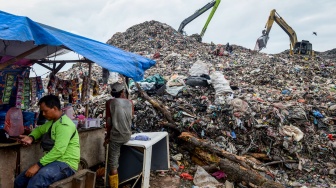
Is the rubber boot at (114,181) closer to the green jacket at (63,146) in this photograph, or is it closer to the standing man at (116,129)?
the standing man at (116,129)

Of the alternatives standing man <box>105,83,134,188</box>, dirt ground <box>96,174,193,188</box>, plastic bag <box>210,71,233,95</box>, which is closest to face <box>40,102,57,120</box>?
standing man <box>105,83,134,188</box>

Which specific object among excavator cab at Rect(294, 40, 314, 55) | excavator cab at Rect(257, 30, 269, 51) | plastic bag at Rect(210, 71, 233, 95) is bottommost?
Answer: plastic bag at Rect(210, 71, 233, 95)

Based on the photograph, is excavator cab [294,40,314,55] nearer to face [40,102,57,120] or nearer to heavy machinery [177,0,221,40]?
heavy machinery [177,0,221,40]

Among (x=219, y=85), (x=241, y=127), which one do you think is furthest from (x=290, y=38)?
(x=241, y=127)

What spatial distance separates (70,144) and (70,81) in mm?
2471

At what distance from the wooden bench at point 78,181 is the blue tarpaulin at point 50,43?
3.84 ft

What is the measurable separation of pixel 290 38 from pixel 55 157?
19095 millimetres

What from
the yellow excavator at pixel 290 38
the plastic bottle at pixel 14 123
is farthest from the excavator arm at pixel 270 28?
the plastic bottle at pixel 14 123

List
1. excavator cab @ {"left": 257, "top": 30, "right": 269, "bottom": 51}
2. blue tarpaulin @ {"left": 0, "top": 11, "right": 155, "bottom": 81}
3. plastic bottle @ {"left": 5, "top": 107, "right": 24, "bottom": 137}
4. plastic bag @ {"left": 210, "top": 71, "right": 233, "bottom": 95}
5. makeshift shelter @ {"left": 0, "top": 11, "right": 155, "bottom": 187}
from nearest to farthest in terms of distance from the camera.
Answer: blue tarpaulin @ {"left": 0, "top": 11, "right": 155, "bottom": 81}, makeshift shelter @ {"left": 0, "top": 11, "right": 155, "bottom": 187}, plastic bottle @ {"left": 5, "top": 107, "right": 24, "bottom": 137}, plastic bag @ {"left": 210, "top": 71, "right": 233, "bottom": 95}, excavator cab @ {"left": 257, "top": 30, "right": 269, "bottom": 51}

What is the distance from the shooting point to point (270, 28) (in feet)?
59.4

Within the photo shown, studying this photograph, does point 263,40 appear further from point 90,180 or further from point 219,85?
point 90,180

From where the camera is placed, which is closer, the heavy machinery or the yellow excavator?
the yellow excavator

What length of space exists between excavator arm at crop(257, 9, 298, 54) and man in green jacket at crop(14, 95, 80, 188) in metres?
17.4

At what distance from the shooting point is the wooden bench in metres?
2.48
